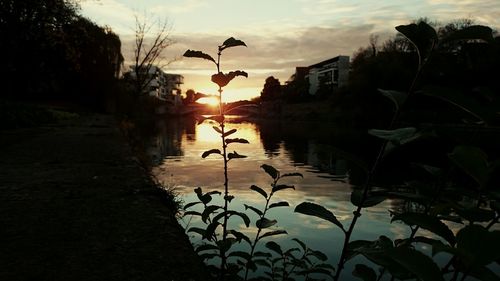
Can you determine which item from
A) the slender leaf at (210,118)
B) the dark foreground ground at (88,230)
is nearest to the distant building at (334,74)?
the dark foreground ground at (88,230)

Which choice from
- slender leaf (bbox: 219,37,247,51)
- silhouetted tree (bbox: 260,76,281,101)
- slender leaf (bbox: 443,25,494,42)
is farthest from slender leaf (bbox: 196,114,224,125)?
silhouetted tree (bbox: 260,76,281,101)

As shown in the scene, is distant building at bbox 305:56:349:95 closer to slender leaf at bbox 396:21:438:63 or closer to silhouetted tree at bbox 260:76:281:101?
silhouetted tree at bbox 260:76:281:101

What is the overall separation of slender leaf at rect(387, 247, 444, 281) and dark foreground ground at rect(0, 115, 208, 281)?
1.75 m

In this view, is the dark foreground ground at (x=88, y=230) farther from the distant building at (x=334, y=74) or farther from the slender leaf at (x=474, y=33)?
the distant building at (x=334, y=74)

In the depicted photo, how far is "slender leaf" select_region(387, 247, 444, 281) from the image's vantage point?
833mm

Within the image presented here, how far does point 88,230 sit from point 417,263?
9.29ft

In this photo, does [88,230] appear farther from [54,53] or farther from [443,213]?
[54,53]

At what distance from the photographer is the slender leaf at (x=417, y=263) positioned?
83cm

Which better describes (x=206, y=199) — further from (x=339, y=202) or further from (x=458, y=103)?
(x=339, y=202)

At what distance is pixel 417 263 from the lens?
0.85 metres

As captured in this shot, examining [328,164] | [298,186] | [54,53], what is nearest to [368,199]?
[298,186]

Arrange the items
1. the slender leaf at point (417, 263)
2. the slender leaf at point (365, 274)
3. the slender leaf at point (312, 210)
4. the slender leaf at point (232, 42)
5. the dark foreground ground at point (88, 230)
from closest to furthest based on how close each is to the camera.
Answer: the slender leaf at point (417, 263) < the slender leaf at point (312, 210) < the slender leaf at point (365, 274) < the slender leaf at point (232, 42) < the dark foreground ground at point (88, 230)

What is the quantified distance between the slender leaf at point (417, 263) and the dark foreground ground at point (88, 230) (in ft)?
5.75

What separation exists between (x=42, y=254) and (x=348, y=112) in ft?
170
